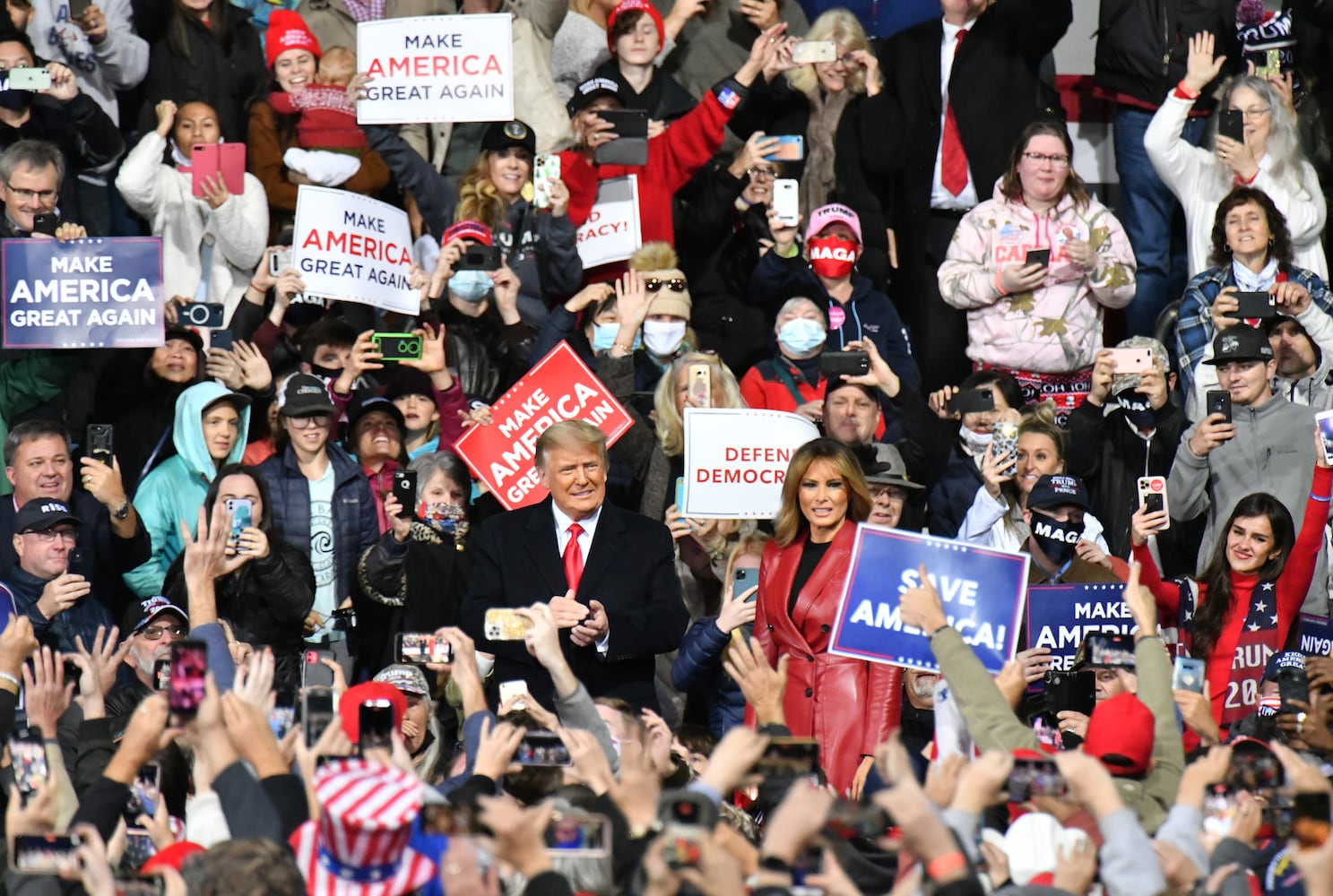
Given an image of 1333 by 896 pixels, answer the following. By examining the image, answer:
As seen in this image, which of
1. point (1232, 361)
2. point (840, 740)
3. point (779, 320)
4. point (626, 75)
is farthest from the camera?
point (626, 75)

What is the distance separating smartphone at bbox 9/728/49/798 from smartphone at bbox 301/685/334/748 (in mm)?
661

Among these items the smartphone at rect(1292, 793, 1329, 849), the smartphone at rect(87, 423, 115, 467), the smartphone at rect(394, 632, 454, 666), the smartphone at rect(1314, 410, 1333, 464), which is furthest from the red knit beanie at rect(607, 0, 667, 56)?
the smartphone at rect(1292, 793, 1329, 849)

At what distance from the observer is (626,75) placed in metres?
11.0

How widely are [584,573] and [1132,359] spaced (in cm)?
312

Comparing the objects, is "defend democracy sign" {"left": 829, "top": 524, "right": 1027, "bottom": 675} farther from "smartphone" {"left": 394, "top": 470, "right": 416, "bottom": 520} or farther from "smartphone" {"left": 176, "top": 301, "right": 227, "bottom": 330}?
"smartphone" {"left": 176, "top": 301, "right": 227, "bottom": 330}

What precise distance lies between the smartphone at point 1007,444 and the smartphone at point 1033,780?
3670 mm

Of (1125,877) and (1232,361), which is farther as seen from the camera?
(1232,361)

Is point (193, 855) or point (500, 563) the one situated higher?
point (500, 563)

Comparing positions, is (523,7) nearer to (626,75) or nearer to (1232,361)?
(626,75)

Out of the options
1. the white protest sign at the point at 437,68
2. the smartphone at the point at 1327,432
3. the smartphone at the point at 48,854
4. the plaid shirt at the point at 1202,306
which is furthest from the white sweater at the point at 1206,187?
the smartphone at the point at 48,854

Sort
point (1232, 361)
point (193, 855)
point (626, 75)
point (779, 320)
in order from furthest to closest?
point (626, 75) → point (779, 320) → point (1232, 361) → point (193, 855)

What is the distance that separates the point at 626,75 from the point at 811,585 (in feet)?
13.6

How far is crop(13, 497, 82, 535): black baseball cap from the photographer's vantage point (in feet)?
27.5

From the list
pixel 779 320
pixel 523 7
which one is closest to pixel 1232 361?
pixel 779 320
